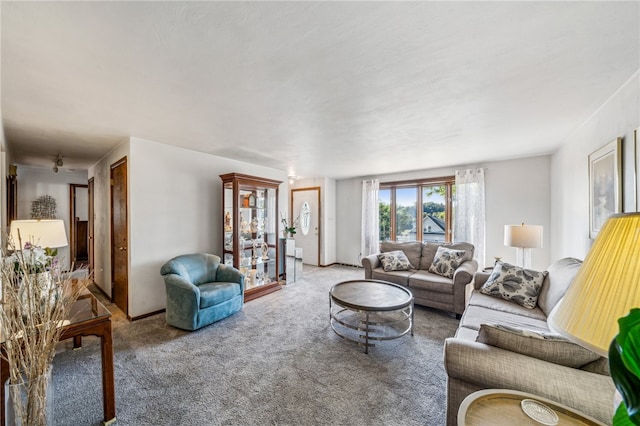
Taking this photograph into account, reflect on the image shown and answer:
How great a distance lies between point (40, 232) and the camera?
214 centimetres

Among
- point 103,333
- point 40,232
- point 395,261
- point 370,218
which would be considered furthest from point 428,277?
point 40,232

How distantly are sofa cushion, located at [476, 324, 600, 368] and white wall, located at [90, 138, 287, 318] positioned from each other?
371 centimetres

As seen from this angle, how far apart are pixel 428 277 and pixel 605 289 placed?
3.11 metres

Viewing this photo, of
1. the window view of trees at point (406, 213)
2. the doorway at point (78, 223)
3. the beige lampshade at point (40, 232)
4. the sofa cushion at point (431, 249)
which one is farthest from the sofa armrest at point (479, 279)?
the doorway at point (78, 223)

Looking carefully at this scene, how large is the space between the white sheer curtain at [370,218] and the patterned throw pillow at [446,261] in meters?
2.08

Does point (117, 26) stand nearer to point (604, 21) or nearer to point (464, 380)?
point (604, 21)

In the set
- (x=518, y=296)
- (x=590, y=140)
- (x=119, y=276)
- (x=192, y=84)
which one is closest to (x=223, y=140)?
(x=192, y=84)

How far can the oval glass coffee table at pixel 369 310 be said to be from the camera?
8.36 ft

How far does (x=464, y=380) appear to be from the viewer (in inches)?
55.4

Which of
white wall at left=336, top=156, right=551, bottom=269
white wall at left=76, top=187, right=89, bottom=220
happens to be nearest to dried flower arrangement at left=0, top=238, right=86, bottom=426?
white wall at left=336, top=156, right=551, bottom=269

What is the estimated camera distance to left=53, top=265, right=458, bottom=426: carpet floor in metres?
1.74

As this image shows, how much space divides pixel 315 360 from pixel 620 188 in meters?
2.92

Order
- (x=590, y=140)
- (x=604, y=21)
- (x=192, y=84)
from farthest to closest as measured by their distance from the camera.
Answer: (x=590, y=140), (x=192, y=84), (x=604, y=21)

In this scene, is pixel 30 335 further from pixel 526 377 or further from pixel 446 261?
pixel 446 261
